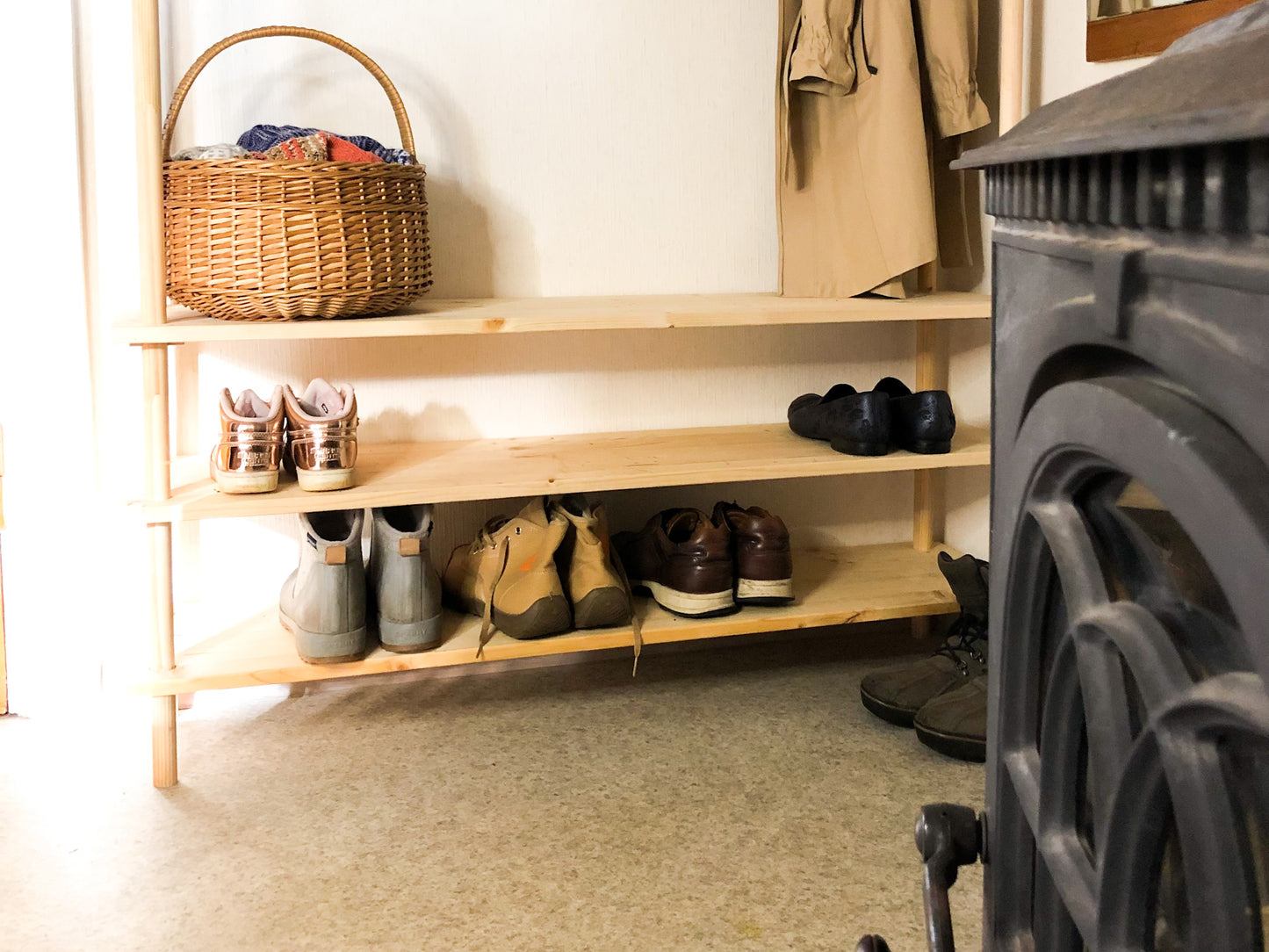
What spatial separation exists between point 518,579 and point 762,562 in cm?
35

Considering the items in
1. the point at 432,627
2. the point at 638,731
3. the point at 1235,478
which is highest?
the point at 1235,478

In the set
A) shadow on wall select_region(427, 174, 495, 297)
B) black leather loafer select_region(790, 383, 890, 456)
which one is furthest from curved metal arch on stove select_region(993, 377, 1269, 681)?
shadow on wall select_region(427, 174, 495, 297)

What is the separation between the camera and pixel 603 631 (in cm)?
165

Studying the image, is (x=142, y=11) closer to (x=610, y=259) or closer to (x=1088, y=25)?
(x=610, y=259)

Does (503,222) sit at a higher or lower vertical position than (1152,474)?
higher

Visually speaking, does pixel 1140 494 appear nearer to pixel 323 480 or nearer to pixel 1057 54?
pixel 323 480

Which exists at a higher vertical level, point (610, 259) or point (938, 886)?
point (610, 259)

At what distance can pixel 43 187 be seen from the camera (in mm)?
1629

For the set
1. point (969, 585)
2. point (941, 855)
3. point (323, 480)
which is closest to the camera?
point (941, 855)

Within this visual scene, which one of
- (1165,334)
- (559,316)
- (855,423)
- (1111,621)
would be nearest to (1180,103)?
(1165,334)

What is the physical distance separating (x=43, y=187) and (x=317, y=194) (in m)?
0.49

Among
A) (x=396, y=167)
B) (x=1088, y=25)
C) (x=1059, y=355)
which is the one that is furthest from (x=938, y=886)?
(x=1088, y=25)

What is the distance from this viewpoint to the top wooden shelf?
1.43 metres

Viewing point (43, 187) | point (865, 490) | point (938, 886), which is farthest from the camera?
point (865, 490)
